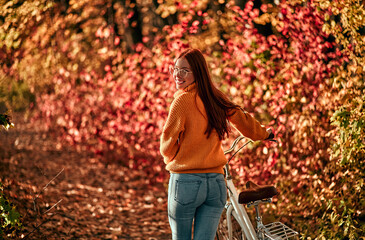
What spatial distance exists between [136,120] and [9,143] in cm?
448

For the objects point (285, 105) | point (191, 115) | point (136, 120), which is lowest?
point (136, 120)

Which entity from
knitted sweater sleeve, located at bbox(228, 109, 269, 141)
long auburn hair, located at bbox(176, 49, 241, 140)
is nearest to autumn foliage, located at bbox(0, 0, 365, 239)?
Result: knitted sweater sleeve, located at bbox(228, 109, 269, 141)

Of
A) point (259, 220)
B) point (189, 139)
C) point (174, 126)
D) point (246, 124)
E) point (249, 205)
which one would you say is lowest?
point (259, 220)

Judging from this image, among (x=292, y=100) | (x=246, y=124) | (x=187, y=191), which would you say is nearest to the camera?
(x=187, y=191)

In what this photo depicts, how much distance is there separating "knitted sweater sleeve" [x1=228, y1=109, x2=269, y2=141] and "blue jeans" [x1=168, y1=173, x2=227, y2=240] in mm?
371

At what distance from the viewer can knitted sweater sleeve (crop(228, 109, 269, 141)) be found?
300cm

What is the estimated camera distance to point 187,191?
2.78 metres

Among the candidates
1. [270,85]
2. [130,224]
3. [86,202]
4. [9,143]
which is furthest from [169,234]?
[9,143]

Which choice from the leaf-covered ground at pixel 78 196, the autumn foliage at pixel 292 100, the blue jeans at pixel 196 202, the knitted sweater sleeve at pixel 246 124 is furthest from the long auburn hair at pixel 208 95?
the leaf-covered ground at pixel 78 196

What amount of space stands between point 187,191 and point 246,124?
626 mm

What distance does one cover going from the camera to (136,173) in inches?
354

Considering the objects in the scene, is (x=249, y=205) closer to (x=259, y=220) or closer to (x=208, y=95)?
(x=259, y=220)

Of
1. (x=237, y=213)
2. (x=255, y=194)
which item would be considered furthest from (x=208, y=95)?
(x=237, y=213)

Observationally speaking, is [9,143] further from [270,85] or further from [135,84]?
[270,85]
